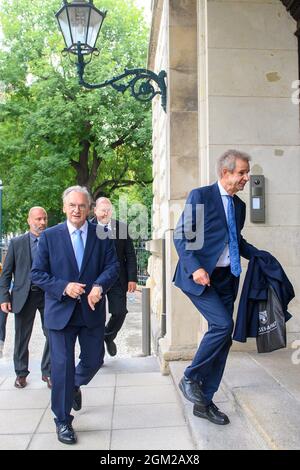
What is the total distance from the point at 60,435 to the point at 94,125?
17.1 m

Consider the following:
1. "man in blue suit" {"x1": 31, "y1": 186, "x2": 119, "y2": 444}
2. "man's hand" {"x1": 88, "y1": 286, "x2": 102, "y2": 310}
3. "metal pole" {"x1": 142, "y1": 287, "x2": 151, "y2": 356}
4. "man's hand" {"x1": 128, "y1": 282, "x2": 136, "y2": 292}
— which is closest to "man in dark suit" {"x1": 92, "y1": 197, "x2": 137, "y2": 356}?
"man's hand" {"x1": 128, "y1": 282, "x2": 136, "y2": 292}

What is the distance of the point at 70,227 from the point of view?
3742 millimetres

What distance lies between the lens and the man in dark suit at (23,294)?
5.12 m

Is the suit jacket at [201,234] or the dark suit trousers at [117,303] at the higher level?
the suit jacket at [201,234]

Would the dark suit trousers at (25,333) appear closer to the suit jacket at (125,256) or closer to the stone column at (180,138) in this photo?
the suit jacket at (125,256)

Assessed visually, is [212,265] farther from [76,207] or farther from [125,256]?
[125,256]

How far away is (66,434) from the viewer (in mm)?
3572

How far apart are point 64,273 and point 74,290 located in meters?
0.24

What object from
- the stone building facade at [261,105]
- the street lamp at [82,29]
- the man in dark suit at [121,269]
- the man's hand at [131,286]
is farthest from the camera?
the street lamp at [82,29]

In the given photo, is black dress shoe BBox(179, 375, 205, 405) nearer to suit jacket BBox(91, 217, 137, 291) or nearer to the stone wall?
the stone wall

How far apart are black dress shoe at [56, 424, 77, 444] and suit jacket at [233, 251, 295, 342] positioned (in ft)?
4.44

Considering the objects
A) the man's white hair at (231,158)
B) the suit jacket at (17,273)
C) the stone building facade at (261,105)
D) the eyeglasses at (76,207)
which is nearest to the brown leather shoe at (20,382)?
the suit jacket at (17,273)

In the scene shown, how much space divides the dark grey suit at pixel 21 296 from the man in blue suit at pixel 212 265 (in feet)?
6.66

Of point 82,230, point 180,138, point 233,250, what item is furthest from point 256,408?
point 180,138
